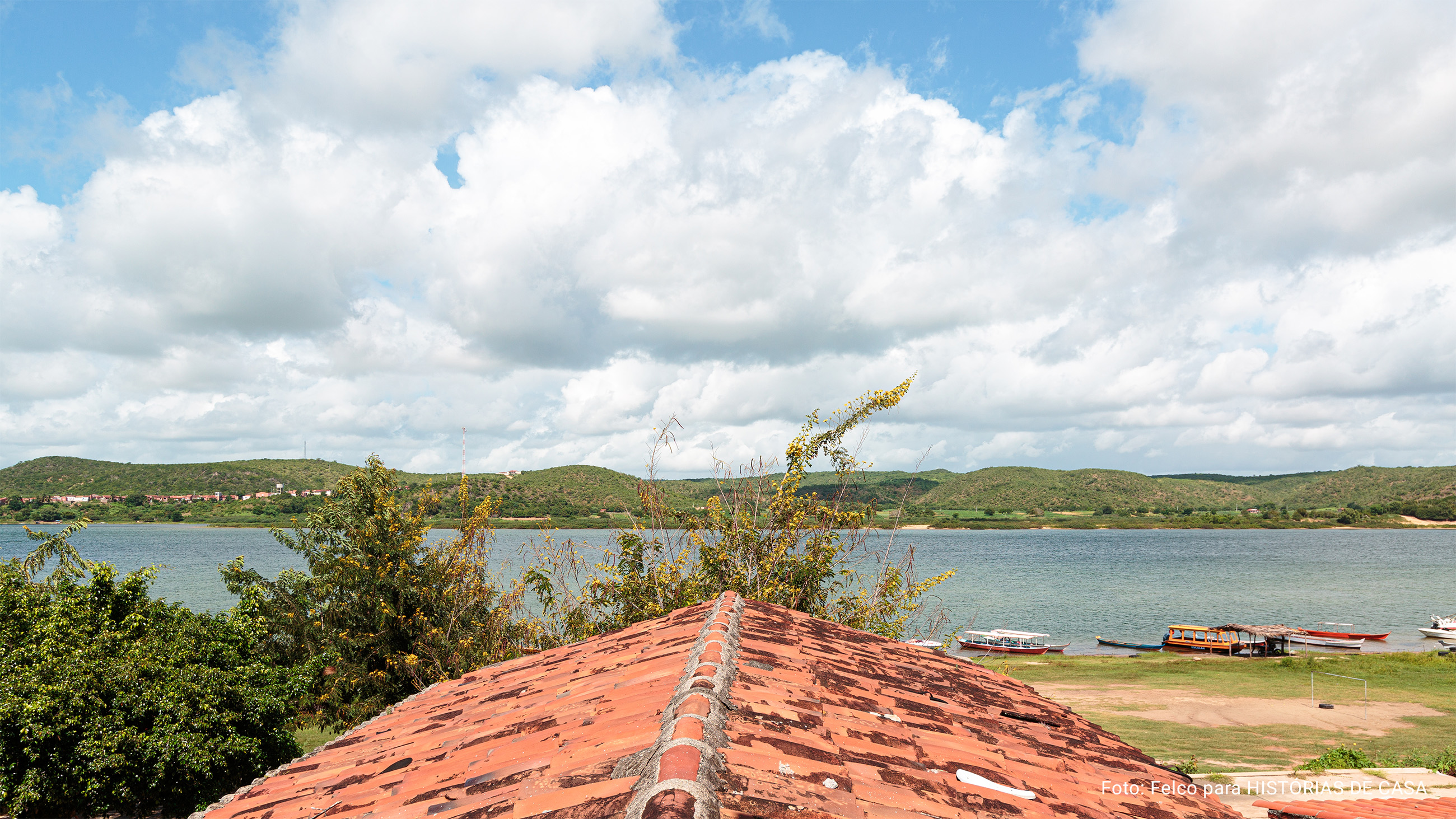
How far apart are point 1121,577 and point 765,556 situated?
8561 centimetres

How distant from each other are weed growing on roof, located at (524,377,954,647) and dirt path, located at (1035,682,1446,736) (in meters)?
16.0

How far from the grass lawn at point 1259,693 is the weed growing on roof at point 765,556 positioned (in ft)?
10.4

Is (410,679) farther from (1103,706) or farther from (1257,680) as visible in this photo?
(1257,680)

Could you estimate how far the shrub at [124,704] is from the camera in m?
10.7

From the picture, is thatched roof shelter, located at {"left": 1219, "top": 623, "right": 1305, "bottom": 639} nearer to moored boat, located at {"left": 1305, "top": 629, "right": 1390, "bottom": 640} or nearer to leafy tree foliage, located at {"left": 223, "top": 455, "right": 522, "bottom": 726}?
moored boat, located at {"left": 1305, "top": 629, "right": 1390, "bottom": 640}

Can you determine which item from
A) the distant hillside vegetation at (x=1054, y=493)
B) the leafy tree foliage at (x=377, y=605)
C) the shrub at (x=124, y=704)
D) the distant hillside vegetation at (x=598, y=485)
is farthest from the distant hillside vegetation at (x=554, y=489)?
the distant hillside vegetation at (x=1054, y=493)

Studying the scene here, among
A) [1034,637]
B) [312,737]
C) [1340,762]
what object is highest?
[1340,762]

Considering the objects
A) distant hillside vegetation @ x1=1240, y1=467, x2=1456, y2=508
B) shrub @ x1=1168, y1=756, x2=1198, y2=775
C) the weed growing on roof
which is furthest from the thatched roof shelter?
distant hillside vegetation @ x1=1240, y1=467, x2=1456, y2=508

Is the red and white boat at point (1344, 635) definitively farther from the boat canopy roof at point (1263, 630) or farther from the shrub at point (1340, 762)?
the shrub at point (1340, 762)

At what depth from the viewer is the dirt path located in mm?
24234

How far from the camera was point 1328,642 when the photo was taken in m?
44.8

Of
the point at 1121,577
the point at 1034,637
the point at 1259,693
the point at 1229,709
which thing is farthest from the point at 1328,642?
the point at 1121,577

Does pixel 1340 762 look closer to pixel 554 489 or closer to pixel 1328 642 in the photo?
pixel 1328 642

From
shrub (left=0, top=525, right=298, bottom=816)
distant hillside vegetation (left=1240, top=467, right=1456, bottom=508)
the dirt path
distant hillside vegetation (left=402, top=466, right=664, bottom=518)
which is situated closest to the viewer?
shrub (left=0, top=525, right=298, bottom=816)
